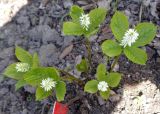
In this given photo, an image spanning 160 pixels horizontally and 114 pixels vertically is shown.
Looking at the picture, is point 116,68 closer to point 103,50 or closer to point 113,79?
point 113,79

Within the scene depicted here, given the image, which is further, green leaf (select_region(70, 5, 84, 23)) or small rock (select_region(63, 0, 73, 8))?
small rock (select_region(63, 0, 73, 8))

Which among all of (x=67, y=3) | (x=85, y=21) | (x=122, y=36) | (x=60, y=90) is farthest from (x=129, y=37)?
(x=67, y=3)

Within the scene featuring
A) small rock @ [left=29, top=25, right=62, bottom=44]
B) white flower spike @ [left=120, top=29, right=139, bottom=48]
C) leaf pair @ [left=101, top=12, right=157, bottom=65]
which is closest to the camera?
white flower spike @ [left=120, top=29, right=139, bottom=48]

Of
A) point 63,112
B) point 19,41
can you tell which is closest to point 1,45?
point 19,41

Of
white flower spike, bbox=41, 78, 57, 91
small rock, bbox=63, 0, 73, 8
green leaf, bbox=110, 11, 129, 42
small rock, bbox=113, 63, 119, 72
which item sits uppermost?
green leaf, bbox=110, 11, 129, 42

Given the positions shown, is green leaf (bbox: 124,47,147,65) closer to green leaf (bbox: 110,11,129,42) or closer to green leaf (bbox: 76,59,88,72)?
green leaf (bbox: 110,11,129,42)

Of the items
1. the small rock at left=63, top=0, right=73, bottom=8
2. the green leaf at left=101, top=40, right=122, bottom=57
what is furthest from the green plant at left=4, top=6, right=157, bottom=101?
the small rock at left=63, top=0, right=73, bottom=8

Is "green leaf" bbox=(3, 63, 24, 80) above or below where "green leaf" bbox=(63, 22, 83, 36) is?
below
